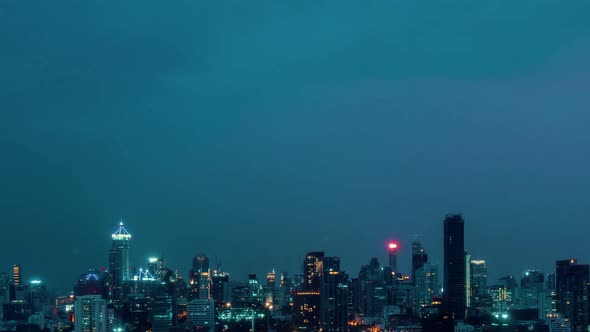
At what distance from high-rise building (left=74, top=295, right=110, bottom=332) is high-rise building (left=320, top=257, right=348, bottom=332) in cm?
724

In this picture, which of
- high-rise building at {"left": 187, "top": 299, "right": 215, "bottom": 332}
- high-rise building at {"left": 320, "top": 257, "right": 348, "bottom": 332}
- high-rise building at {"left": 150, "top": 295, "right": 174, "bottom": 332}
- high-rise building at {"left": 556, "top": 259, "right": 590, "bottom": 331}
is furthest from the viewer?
high-rise building at {"left": 556, "top": 259, "right": 590, "bottom": 331}

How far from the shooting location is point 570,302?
27.7 m

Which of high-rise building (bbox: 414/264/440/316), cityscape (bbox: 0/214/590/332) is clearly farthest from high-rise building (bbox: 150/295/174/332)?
high-rise building (bbox: 414/264/440/316)

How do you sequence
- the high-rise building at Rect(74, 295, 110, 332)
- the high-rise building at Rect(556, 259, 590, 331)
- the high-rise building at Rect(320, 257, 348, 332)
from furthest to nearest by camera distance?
the high-rise building at Rect(556, 259, 590, 331), the high-rise building at Rect(320, 257, 348, 332), the high-rise building at Rect(74, 295, 110, 332)

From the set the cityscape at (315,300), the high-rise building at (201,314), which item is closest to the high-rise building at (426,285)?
the cityscape at (315,300)

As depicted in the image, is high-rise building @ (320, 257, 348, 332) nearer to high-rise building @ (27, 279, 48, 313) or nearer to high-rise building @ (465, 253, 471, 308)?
high-rise building @ (465, 253, 471, 308)

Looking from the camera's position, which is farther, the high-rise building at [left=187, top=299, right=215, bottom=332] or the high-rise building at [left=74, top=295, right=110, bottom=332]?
the high-rise building at [left=187, top=299, right=215, bottom=332]

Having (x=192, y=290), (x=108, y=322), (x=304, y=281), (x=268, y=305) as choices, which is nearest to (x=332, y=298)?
(x=304, y=281)

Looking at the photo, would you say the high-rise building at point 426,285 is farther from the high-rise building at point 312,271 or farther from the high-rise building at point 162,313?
the high-rise building at point 162,313

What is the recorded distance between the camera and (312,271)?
92.7ft

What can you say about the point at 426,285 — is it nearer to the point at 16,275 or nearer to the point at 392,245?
the point at 392,245

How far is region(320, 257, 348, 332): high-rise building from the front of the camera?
2628cm

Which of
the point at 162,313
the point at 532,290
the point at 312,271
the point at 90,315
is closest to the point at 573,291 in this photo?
the point at 532,290

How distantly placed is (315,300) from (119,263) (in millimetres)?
6134
